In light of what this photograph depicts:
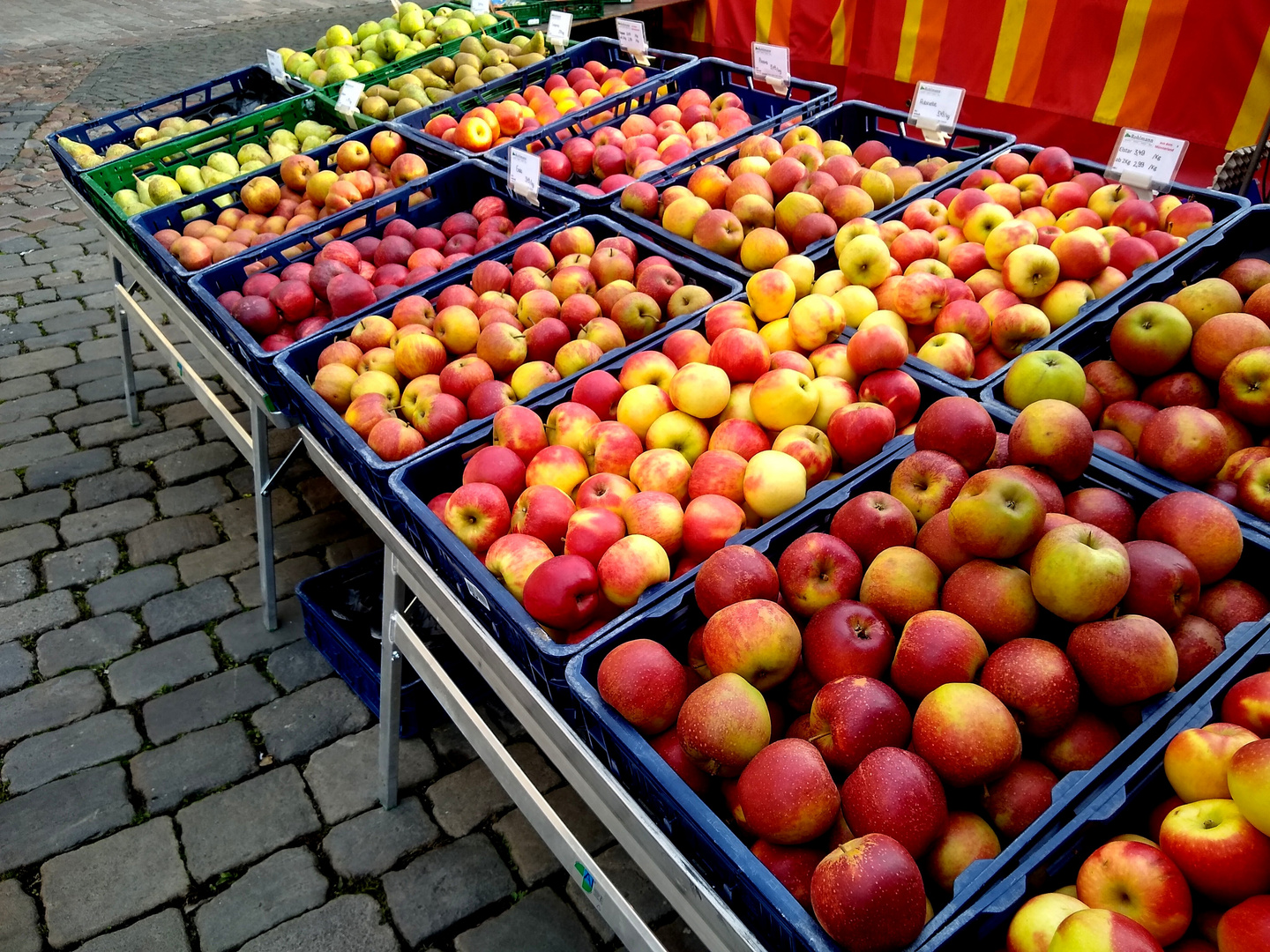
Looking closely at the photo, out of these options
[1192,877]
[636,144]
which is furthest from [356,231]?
[1192,877]

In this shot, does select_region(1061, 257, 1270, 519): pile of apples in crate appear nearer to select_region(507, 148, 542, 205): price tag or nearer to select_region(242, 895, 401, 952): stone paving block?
select_region(507, 148, 542, 205): price tag

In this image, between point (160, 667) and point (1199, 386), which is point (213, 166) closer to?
point (160, 667)

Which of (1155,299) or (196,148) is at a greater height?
(1155,299)

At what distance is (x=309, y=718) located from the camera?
2.99m

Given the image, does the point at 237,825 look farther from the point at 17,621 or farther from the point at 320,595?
the point at 17,621

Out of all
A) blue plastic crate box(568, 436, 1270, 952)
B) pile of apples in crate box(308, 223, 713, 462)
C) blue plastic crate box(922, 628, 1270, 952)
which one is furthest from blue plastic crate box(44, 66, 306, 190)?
blue plastic crate box(922, 628, 1270, 952)

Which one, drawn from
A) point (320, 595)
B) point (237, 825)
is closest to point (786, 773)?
point (237, 825)

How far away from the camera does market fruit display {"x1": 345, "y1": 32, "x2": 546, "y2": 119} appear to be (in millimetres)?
4441

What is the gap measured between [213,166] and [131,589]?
2125mm

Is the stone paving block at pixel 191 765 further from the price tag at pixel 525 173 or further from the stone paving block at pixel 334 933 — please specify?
the price tag at pixel 525 173

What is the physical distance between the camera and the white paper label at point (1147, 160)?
2.73m

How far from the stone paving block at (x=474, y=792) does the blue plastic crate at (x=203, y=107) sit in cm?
354

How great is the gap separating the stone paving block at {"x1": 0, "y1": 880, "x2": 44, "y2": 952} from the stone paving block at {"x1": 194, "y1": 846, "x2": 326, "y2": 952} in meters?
0.41

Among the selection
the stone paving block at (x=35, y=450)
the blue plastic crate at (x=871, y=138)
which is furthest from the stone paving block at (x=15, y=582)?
the blue plastic crate at (x=871, y=138)
